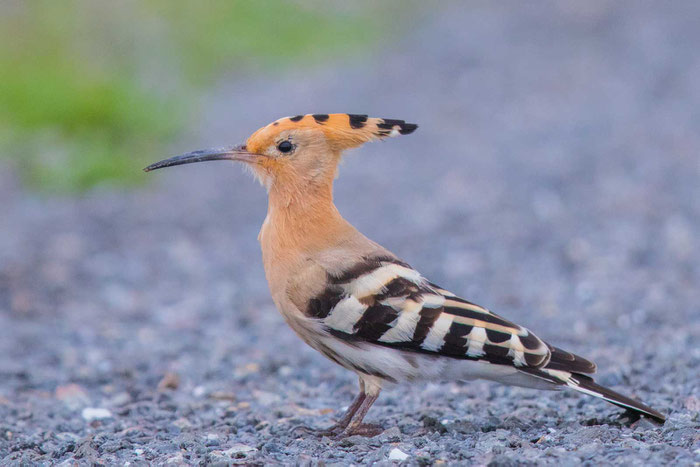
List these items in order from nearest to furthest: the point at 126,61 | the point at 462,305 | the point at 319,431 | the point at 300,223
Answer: the point at 462,305, the point at 319,431, the point at 300,223, the point at 126,61

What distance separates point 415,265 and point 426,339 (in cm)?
299

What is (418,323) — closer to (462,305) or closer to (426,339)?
(426,339)

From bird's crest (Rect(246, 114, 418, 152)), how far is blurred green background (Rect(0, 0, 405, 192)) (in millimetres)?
4665

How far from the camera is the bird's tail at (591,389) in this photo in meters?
3.59

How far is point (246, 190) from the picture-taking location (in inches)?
344

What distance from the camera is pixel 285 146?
4.05 m

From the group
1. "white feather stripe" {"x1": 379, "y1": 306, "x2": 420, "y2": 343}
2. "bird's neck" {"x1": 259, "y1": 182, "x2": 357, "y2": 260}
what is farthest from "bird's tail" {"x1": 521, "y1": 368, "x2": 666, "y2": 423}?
"bird's neck" {"x1": 259, "y1": 182, "x2": 357, "y2": 260}

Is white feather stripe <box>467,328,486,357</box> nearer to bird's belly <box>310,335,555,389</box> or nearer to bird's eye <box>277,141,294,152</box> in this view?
bird's belly <box>310,335,555,389</box>

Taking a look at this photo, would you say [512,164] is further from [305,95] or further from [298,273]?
[298,273]

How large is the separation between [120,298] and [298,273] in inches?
115

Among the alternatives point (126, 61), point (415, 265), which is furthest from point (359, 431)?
point (126, 61)

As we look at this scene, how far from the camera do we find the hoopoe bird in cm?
363

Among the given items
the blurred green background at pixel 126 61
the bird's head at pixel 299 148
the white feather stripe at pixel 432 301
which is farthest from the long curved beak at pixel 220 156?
the blurred green background at pixel 126 61

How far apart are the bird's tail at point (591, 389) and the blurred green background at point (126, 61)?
5498 mm
